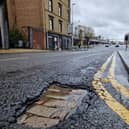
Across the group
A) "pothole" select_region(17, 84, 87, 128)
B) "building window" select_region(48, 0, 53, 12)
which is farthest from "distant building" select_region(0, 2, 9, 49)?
"pothole" select_region(17, 84, 87, 128)

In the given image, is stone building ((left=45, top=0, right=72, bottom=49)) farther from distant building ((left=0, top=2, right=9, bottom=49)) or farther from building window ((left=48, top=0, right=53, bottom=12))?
distant building ((left=0, top=2, right=9, bottom=49))

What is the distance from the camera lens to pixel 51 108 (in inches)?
102

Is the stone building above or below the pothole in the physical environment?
above

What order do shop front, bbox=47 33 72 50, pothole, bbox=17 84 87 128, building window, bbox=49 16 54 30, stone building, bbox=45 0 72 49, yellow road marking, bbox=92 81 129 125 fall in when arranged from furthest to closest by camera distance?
building window, bbox=49 16 54 30
shop front, bbox=47 33 72 50
stone building, bbox=45 0 72 49
yellow road marking, bbox=92 81 129 125
pothole, bbox=17 84 87 128

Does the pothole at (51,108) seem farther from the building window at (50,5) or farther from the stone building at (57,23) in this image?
the building window at (50,5)

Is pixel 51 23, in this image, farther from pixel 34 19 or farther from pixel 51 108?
pixel 51 108

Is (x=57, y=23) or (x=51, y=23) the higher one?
(x=57, y=23)

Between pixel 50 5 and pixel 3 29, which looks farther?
pixel 50 5

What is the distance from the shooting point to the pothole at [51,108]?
215cm

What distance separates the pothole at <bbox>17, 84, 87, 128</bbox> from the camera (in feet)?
7.04

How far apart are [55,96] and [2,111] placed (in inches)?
39.7

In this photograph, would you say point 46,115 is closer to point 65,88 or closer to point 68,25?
point 65,88

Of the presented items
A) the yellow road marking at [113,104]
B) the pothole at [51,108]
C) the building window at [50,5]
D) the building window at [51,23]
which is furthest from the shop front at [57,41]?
the pothole at [51,108]

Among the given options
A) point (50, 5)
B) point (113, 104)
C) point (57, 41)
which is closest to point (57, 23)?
point (57, 41)
